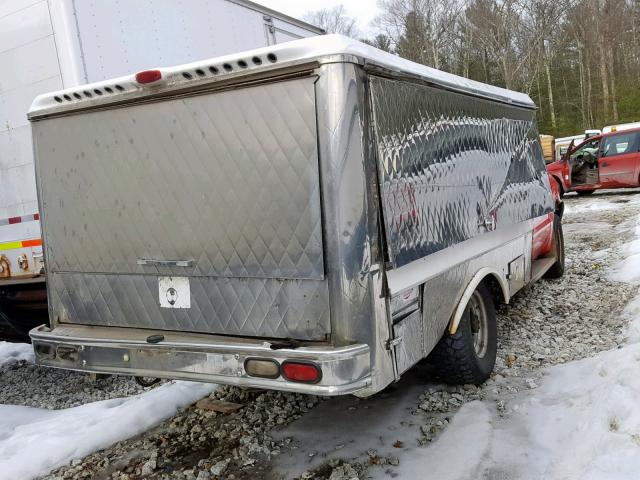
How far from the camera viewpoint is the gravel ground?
333 cm

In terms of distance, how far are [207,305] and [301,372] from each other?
0.72m

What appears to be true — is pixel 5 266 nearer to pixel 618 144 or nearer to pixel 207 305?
pixel 207 305

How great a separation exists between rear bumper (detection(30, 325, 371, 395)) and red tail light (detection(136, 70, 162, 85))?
1399 millimetres

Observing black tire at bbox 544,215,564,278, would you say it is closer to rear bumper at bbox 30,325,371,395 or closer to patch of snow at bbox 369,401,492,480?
patch of snow at bbox 369,401,492,480

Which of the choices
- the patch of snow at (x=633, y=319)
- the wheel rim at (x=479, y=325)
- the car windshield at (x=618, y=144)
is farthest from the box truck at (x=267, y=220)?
the car windshield at (x=618, y=144)

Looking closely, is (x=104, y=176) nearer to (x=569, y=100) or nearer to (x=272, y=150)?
(x=272, y=150)

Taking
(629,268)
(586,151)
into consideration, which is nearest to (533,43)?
(586,151)

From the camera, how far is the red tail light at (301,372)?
2.51 meters

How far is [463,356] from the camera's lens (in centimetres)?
363

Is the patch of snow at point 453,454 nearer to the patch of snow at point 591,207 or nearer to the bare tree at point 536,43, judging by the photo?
the patch of snow at point 591,207

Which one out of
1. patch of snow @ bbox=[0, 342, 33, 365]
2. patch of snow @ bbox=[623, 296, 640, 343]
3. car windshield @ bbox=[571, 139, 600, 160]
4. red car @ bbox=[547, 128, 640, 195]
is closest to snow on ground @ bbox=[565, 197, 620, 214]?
red car @ bbox=[547, 128, 640, 195]

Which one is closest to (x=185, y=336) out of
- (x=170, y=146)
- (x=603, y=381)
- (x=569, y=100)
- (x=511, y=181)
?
(x=170, y=146)

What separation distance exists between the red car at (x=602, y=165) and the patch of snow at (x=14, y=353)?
13849 millimetres

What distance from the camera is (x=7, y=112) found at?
479 cm
